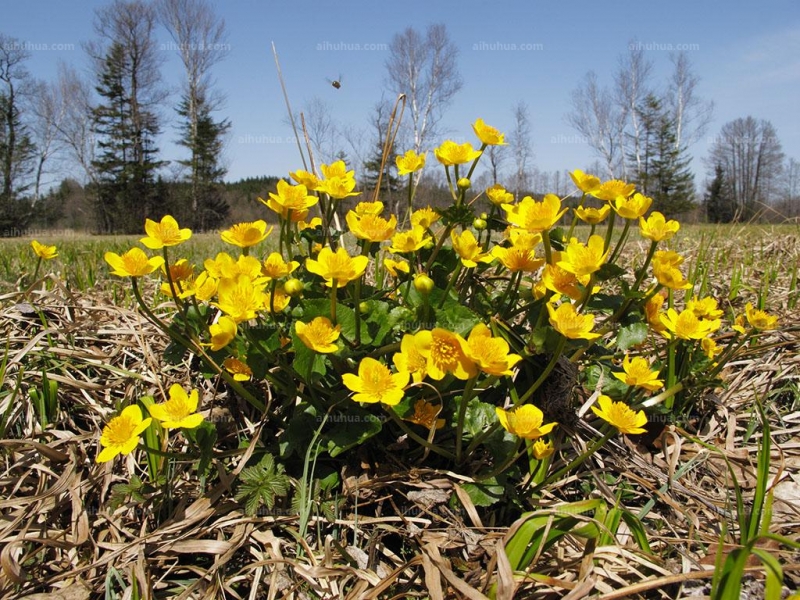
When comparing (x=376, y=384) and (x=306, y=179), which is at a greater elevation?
(x=306, y=179)

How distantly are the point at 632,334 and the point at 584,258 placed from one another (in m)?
0.31

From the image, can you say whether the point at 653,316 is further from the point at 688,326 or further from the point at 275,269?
the point at 275,269

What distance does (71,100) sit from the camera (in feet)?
97.5

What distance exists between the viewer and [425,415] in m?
1.06

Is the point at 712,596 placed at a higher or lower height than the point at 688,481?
higher

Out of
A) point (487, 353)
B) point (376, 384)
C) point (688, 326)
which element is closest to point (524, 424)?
point (487, 353)

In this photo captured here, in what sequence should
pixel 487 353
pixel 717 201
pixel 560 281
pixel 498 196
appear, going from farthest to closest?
pixel 717 201 → pixel 498 196 → pixel 560 281 → pixel 487 353

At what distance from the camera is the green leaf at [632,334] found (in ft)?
3.73

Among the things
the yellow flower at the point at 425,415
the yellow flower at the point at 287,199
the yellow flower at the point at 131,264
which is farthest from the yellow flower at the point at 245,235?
the yellow flower at the point at 425,415

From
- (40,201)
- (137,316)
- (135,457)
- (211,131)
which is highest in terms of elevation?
(211,131)

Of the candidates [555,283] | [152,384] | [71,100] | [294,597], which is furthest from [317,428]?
[71,100]

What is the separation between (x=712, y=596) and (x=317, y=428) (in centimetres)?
77

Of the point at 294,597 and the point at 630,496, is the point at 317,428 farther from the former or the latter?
the point at 630,496

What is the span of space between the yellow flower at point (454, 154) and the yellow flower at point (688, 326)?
23.8 inches
